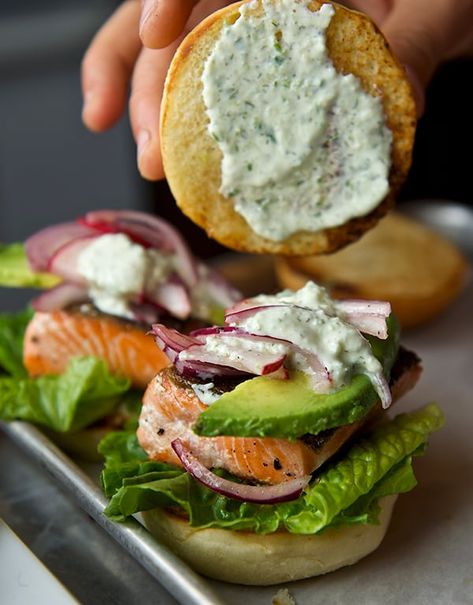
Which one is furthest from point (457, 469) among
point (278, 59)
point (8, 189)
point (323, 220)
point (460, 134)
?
point (8, 189)

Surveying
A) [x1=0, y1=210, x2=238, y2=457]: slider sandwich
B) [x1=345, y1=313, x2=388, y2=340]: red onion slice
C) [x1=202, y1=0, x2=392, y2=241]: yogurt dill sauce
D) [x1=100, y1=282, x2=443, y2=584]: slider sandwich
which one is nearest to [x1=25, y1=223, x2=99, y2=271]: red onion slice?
[x1=0, y1=210, x2=238, y2=457]: slider sandwich

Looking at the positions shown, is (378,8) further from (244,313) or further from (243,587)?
(243,587)

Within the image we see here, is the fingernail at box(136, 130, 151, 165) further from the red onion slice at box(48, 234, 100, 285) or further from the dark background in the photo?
the dark background

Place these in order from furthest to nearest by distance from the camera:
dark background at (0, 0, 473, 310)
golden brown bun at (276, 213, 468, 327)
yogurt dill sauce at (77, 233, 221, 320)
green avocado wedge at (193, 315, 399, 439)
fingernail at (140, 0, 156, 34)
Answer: dark background at (0, 0, 473, 310)
golden brown bun at (276, 213, 468, 327)
yogurt dill sauce at (77, 233, 221, 320)
fingernail at (140, 0, 156, 34)
green avocado wedge at (193, 315, 399, 439)

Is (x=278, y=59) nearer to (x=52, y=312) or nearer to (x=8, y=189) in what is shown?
(x=52, y=312)

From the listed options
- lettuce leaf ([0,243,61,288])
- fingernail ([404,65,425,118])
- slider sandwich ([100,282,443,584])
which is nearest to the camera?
slider sandwich ([100,282,443,584])

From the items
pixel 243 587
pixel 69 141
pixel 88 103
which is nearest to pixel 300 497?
pixel 243 587

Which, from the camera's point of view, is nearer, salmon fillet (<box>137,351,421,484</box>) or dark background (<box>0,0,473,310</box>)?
salmon fillet (<box>137,351,421,484</box>)
